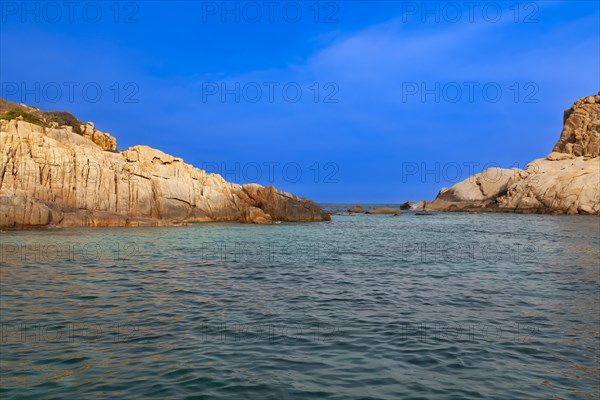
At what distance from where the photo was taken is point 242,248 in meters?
31.0

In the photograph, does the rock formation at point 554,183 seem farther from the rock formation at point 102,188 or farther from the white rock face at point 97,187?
the white rock face at point 97,187

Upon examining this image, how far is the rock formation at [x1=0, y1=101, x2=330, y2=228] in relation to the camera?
45.0 m

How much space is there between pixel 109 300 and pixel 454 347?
408 inches

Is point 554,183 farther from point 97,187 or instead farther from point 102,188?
point 97,187

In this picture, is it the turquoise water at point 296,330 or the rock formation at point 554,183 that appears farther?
the rock formation at point 554,183

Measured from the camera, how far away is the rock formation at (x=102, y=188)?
1772 inches

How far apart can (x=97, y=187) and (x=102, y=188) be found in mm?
531

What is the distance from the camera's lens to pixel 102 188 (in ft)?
164

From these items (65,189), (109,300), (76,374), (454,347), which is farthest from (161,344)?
(65,189)

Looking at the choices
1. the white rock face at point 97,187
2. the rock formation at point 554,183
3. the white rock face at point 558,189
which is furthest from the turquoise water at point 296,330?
the rock formation at point 554,183

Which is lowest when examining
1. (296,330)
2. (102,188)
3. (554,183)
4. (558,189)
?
(296,330)

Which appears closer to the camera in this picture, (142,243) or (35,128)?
(142,243)

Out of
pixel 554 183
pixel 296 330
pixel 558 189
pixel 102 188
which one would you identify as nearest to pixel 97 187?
pixel 102 188

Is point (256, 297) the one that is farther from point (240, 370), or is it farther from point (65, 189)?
point (65, 189)
